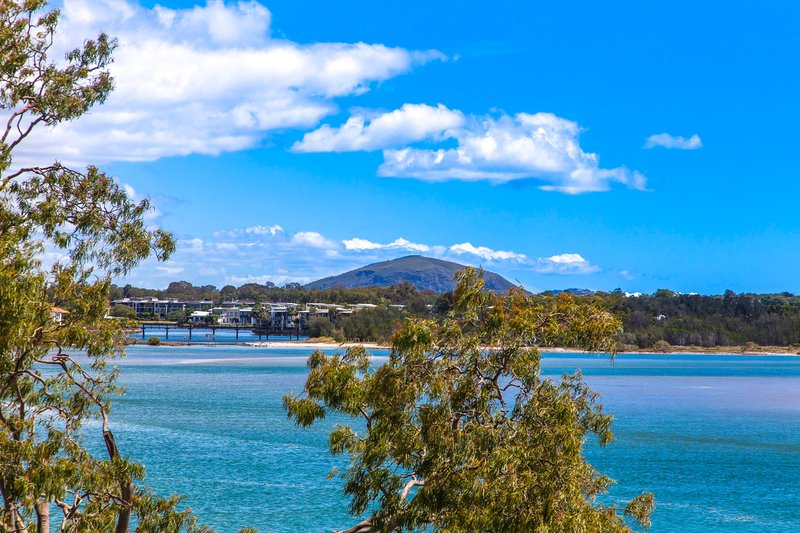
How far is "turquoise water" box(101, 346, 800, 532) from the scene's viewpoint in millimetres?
30641

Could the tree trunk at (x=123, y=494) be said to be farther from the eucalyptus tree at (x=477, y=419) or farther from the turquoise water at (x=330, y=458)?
the turquoise water at (x=330, y=458)

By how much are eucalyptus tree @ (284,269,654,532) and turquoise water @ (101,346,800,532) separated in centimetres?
1685

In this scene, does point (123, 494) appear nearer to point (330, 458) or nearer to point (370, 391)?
point (370, 391)

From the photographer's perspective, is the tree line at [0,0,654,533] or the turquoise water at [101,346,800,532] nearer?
the tree line at [0,0,654,533]

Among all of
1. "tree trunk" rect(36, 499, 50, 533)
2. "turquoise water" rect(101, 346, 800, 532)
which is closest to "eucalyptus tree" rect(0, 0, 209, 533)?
"tree trunk" rect(36, 499, 50, 533)

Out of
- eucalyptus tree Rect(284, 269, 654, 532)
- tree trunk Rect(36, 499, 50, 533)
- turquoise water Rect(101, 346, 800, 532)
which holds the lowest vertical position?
turquoise water Rect(101, 346, 800, 532)

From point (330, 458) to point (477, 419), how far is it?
99.4ft

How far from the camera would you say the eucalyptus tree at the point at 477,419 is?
33.5 feet

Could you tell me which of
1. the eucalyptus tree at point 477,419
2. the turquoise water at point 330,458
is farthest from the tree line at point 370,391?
the turquoise water at point 330,458

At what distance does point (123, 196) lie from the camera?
489 inches

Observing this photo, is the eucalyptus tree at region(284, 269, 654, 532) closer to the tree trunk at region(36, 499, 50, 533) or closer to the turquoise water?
the tree trunk at region(36, 499, 50, 533)

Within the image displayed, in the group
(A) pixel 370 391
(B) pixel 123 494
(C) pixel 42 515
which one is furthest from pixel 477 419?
(C) pixel 42 515

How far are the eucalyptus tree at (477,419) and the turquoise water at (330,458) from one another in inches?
664

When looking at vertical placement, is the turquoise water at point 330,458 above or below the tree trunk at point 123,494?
below
